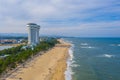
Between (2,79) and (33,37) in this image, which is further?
(33,37)

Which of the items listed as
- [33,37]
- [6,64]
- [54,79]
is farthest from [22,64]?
[33,37]

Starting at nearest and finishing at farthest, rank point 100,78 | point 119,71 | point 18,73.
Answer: point 100,78, point 18,73, point 119,71

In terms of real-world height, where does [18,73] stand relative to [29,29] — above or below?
below

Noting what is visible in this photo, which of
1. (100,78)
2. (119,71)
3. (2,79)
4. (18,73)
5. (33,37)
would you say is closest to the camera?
(2,79)

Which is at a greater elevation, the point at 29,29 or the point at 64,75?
the point at 29,29

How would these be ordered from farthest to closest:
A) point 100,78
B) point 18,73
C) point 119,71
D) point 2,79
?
1. point 119,71
2. point 18,73
3. point 100,78
4. point 2,79

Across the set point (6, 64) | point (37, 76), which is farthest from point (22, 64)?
Result: point (37, 76)

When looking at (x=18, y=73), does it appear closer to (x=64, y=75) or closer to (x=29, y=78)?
(x=29, y=78)

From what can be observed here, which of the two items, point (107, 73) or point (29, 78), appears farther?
point (107, 73)

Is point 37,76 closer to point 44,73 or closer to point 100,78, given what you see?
point 44,73
